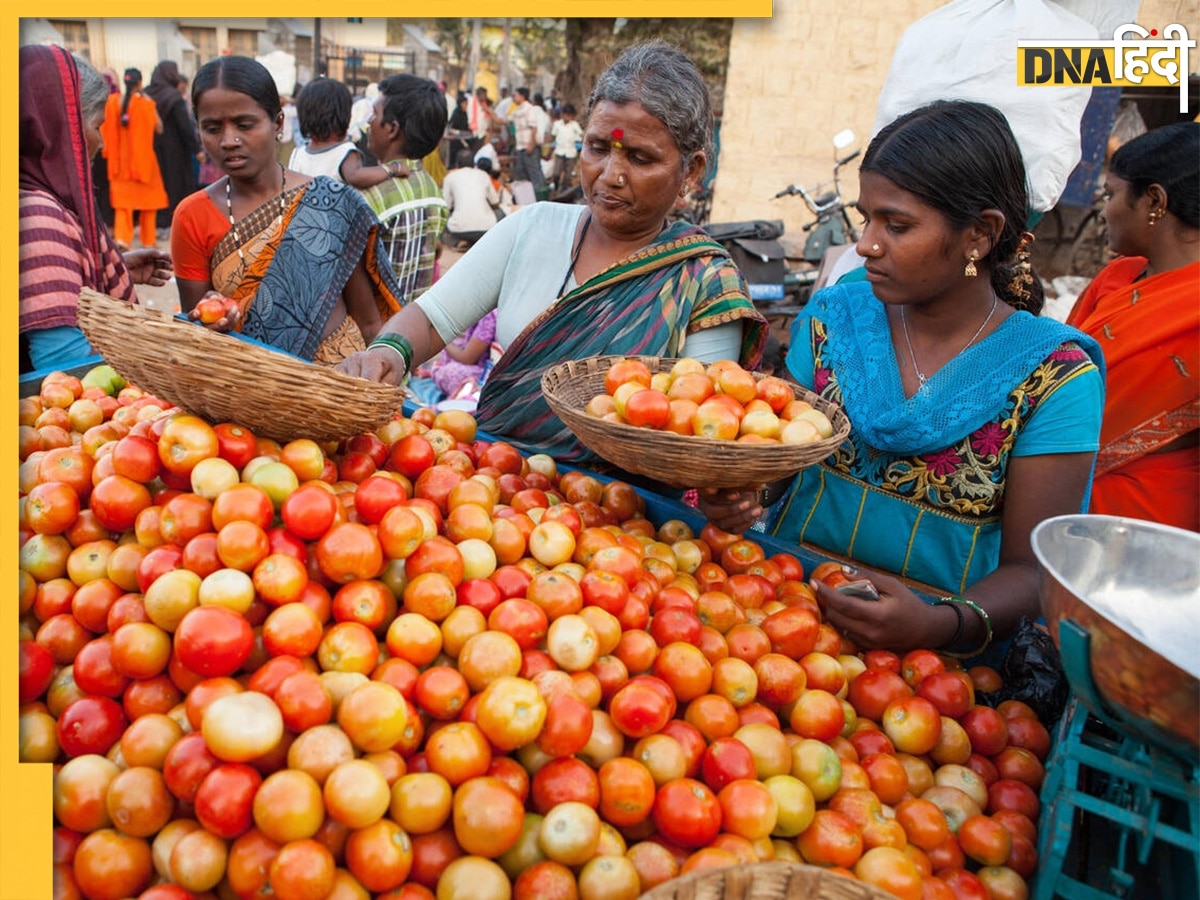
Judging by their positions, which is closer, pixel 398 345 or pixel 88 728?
pixel 88 728

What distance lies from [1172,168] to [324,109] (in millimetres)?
4723

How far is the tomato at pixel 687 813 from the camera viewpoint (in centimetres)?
141

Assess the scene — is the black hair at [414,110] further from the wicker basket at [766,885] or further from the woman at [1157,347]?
the wicker basket at [766,885]

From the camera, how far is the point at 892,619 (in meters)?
1.93

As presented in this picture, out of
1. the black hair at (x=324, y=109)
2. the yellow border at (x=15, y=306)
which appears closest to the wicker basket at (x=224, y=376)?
the yellow border at (x=15, y=306)

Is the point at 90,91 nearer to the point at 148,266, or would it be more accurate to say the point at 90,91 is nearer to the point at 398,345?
the point at 148,266

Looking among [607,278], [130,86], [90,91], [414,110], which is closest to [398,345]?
[607,278]

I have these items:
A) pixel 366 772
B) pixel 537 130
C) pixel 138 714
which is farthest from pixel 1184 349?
pixel 537 130

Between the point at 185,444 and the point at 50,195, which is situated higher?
the point at 50,195

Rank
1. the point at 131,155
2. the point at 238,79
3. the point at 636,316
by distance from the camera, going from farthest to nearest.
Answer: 1. the point at 131,155
2. the point at 238,79
3. the point at 636,316

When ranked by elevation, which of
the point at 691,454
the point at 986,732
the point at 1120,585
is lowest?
the point at 986,732

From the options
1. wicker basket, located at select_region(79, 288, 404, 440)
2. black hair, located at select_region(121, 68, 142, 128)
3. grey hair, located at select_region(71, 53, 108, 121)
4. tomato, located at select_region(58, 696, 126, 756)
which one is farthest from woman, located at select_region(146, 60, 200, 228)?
tomato, located at select_region(58, 696, 126, 756)

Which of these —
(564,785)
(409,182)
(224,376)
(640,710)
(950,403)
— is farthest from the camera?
(409,182)

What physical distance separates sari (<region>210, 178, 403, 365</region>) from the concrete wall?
7290mm
